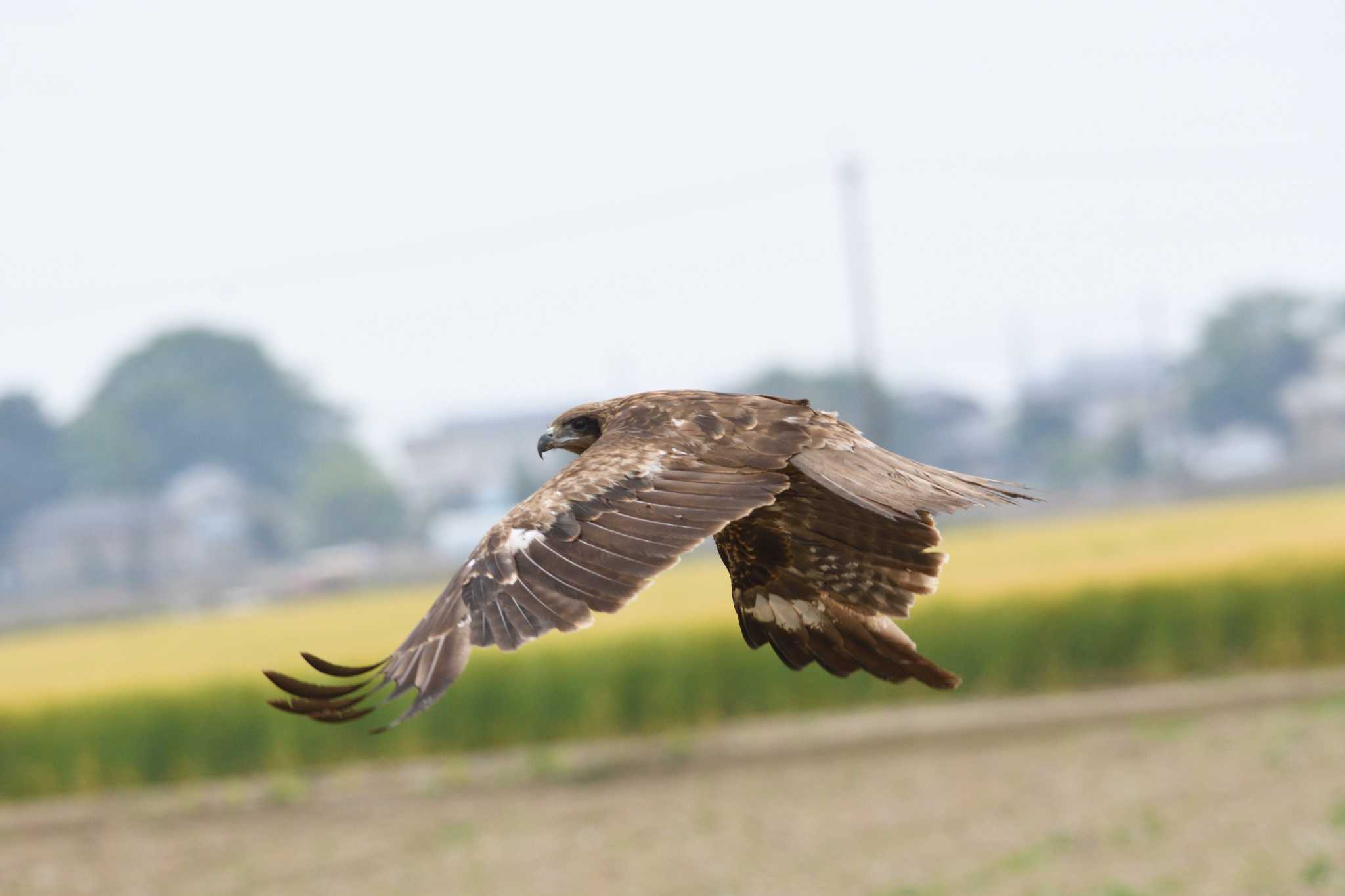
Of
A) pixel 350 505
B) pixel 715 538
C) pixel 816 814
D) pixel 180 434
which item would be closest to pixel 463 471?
pixel 350 505

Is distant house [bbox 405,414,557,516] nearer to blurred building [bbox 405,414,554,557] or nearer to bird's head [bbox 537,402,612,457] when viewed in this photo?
blurred building [bbox 405,414,554,557]

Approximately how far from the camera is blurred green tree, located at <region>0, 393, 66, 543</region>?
6450 cm

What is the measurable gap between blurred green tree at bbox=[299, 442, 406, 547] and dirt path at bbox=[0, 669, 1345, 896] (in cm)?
4636

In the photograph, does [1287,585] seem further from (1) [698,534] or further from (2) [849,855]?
(1) [698,534]

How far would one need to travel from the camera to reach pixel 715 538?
379 centimetres

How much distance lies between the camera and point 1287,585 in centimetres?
1331

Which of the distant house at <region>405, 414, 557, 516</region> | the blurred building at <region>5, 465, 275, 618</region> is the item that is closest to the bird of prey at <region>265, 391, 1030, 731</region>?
the distant house at <region>405, 414, 557, 516</region>

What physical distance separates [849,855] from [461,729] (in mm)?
3481

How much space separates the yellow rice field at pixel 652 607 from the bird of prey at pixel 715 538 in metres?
3.42

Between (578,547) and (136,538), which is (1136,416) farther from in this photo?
(578,547)

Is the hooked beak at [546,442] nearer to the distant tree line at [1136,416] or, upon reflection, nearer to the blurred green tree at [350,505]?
the distant tree line at [1136,416]

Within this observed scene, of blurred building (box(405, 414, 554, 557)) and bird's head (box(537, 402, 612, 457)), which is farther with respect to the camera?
blurred building (box(405, 414, 554, 557))

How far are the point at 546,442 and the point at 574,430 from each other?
0.29 ft

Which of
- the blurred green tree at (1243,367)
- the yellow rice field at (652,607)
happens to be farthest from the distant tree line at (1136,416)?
the yellow rice field at (652,607)
